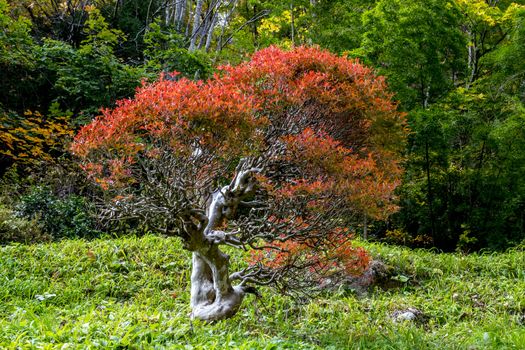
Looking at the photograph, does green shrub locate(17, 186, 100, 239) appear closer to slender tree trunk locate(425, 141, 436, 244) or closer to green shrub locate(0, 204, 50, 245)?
green shrub locate(0, 204, 50, 245)

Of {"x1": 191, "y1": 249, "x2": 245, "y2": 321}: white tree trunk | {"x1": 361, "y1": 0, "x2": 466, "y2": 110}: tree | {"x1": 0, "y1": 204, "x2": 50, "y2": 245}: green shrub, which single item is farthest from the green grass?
{"x1": 361, "y1": 0, "x2": 466, "y2": 110}: tree

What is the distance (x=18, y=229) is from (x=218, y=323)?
401 cm

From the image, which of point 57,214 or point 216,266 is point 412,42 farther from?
point 57,214

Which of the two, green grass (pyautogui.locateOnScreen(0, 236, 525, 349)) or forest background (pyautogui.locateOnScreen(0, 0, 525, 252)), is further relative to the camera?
forest background (pyautogui.locateOnScreen(0, 0, 525, 252))

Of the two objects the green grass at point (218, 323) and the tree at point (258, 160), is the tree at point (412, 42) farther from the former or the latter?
the tree at point (258, 160)

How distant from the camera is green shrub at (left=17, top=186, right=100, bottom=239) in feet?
21.6

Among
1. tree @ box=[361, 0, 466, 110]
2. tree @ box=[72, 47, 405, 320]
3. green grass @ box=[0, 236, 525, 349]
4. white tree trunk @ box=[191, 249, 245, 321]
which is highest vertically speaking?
tree @ box=[361, 0, 466, 110]

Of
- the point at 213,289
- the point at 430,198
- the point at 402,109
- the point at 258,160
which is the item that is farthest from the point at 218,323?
the point at 430,198

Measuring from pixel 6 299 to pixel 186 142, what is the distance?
9.29 ft

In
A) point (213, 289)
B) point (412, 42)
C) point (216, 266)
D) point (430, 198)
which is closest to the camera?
point (216, 266)

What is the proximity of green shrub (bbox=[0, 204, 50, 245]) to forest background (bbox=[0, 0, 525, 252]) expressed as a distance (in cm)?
2

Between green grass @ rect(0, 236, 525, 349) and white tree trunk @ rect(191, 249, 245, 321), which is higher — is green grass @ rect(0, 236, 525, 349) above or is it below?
below

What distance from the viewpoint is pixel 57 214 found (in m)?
6.72

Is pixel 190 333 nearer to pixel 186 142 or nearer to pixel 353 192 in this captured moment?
pixel 186 142
